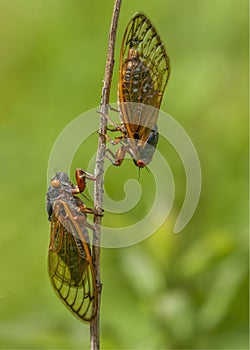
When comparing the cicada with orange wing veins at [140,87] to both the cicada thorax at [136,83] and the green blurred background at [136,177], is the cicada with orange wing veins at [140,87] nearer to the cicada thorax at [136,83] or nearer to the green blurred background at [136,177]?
the cicada thorax at [136,83]

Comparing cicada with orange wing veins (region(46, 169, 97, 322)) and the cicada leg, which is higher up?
the cicada leg

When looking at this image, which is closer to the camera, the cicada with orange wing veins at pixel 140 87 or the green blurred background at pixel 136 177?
the cicada with orange wing veins at pixel 140 87

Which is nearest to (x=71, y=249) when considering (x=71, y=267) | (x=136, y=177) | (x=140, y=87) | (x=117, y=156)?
(x=71, y=267)

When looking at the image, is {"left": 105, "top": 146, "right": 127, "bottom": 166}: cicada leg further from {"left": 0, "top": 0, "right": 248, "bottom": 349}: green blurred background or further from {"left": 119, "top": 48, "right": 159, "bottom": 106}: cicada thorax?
{"left": 0, "top": 0, "right": 248, "bottom": 349}: green blurred background

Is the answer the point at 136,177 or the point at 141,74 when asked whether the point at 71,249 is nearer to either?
the point at 141,74

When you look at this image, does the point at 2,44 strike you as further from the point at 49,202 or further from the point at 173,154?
the point at 49,202

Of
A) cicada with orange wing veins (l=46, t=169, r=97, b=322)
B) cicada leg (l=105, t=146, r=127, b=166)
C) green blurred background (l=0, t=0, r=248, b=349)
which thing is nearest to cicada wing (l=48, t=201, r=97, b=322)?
cicada with orange wing veins (l=46, t=169, r=97, b=322)

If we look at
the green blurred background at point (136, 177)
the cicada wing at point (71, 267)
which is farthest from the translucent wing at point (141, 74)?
the green blurred background at point (136, 177)
